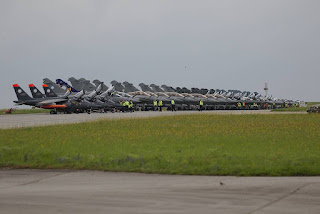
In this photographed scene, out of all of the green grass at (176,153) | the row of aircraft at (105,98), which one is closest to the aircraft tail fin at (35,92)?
the row of aircraft at (105,98)

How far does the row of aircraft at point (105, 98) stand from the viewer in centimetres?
4969

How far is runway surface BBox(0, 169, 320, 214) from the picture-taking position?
6.69 metres

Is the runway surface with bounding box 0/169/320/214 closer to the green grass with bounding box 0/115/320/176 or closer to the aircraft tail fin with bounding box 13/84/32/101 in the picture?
the green grass with bounding box 0/115/320/176

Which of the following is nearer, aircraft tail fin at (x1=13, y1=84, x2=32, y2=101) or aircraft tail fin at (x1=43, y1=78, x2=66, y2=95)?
aircraft tail fin at (x1=13, y1=84, x2=32, y2=101)

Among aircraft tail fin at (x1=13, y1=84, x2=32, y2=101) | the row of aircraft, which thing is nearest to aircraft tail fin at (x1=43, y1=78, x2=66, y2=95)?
the row of aircraft

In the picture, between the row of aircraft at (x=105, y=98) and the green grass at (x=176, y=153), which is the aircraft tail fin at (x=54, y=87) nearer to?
the row of aircraft at (x=105, y=98)

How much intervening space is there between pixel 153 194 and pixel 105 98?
2017 inches

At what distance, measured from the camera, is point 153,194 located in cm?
773

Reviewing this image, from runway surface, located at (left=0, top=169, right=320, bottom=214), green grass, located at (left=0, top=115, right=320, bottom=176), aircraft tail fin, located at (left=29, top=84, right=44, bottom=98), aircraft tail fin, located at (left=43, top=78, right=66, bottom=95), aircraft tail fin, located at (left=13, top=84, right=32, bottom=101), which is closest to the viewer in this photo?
runway surface, located at (left=0, top=169, right=320, bottom=214)

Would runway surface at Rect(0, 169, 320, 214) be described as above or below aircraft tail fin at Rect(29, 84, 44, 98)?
below

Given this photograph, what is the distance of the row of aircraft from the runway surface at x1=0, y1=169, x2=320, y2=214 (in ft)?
129

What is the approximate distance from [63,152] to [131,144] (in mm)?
2239

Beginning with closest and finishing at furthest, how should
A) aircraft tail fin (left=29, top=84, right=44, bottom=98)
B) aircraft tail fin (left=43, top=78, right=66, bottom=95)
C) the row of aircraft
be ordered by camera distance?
1. the row of aircraft
2. aircraft tail fin (left=29, top=84, right=44, bottom=98)
3. aircraft tail fin (left=43, top=78, right=66, bottom=95)

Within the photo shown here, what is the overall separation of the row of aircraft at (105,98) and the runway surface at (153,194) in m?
39.3
